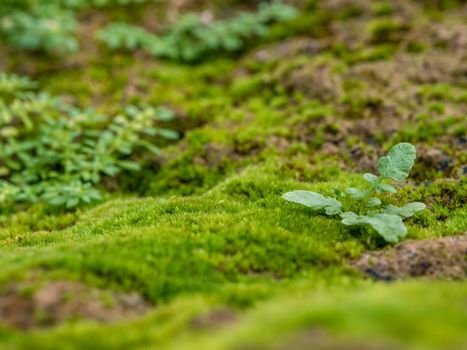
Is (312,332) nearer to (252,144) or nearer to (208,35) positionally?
(252,144)

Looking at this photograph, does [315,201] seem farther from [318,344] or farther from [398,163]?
[318,344]

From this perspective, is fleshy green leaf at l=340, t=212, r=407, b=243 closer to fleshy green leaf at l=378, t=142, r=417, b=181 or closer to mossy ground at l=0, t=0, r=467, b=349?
mossy ground at l=0, t=0, r=467, b=349

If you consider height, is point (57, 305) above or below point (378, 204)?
below

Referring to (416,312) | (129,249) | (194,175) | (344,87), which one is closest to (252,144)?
(194,175)

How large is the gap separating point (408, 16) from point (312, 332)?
7.69m

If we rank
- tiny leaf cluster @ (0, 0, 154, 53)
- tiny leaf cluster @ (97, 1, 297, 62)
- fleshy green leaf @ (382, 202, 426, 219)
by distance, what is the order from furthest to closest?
tiny leaf cluster @ (97, 1, 297, 62) → tiny leaf cluster @ (0, 0, 154, 53) → fleshy green leaf @ (382, 202, 426, 219)

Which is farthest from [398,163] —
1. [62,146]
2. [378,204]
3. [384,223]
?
[62,146]

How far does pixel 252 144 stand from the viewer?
668cm

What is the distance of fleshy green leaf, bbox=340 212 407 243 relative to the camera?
4.29 metres

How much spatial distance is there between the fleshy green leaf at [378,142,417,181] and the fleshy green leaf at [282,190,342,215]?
577 millimetres

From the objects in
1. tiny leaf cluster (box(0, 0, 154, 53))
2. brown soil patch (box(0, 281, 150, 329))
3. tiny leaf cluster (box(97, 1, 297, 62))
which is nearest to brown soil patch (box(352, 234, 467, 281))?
brown soil patch (box(0, 281, 150, 329))

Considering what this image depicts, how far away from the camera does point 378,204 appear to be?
15.9 ft

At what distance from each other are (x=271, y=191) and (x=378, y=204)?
1141 millimetres

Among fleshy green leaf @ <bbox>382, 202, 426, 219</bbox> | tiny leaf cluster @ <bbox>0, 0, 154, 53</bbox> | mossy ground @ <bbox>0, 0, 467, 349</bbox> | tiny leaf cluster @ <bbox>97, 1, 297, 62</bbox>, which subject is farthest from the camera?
tiny leaf cluster @ <bbox>97, 1, 297, 62</bbox>
